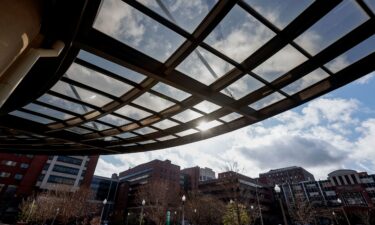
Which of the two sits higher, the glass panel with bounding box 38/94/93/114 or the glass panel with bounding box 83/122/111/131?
the glass panel with bounding box 83/122/111/131

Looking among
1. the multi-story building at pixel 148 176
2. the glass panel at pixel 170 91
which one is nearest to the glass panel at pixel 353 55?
the glass panel at pixel 170 91

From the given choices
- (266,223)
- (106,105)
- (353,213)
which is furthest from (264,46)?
(266,223)

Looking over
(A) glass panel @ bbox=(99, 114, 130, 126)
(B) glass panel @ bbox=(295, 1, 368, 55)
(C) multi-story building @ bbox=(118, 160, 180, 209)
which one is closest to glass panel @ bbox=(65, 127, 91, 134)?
(A) glass panel @ bbox=(99, 114, 130, 126)

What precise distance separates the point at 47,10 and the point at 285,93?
7494 mm

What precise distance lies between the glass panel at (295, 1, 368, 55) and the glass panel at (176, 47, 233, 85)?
2.17 meters

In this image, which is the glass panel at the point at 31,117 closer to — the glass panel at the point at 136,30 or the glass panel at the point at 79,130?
the glass panel at the point at 79,130

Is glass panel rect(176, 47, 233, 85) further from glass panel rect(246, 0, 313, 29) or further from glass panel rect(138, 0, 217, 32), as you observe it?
glass panel rect(246, 0, 313, 29)

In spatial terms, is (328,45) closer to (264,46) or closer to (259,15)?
(264,46)

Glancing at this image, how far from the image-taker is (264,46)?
5605mm

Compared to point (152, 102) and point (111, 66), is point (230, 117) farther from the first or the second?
point (111, 66)

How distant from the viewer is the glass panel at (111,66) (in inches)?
237

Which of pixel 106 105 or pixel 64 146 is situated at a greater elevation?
pixel 64 146

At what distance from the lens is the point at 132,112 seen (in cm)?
945

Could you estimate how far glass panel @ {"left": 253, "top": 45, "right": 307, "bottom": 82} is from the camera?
19.1 ft
